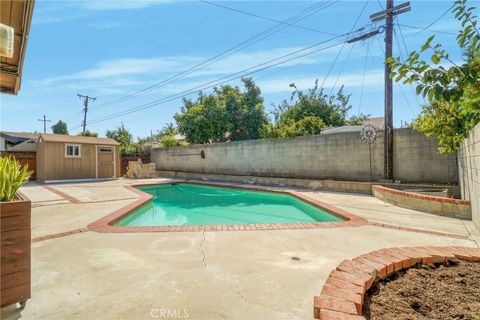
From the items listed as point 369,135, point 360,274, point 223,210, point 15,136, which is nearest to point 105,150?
point 15,136

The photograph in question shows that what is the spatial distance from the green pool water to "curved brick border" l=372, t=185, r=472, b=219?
203 centimetres

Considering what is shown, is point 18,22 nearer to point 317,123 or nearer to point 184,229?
point 184,229

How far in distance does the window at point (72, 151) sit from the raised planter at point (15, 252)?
14.9m

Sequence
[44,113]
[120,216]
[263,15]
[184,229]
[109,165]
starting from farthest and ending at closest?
1. [44,113]
2. [109,165]
3. [263,15]
4. [120,216]
5. [184,229]

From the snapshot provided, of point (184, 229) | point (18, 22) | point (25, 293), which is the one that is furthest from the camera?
point (184, 229)

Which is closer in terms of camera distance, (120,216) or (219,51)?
(120,216)

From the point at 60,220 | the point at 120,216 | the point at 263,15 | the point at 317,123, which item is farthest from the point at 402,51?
the point at 60,220

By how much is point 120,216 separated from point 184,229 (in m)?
1.97

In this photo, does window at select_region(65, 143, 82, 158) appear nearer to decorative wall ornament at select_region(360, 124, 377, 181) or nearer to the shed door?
the shed door

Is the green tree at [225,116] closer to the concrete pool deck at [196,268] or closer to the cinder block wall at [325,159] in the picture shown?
the cinder block wall at [325,159]

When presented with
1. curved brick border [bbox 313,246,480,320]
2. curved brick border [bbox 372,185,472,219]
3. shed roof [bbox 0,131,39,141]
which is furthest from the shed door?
curved brick border [bbox 313,246,480,320]

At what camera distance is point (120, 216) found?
18.0 feet

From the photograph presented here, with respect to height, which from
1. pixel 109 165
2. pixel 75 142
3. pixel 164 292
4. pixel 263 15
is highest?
pixel 263 15

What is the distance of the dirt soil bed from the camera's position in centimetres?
180
